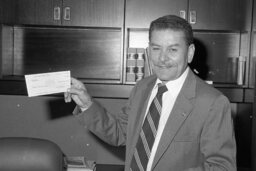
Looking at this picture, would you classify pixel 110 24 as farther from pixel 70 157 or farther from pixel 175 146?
pixel 175 146

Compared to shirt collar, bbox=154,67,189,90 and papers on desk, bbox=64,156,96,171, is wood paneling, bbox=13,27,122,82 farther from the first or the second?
shirt collar, bbox=154,67,189,90

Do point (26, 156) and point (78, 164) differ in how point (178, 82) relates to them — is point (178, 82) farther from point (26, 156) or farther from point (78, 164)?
point (78, 164)

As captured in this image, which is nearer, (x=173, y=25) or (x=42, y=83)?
(x=173, y=25)

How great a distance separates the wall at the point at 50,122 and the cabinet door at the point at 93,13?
651mm

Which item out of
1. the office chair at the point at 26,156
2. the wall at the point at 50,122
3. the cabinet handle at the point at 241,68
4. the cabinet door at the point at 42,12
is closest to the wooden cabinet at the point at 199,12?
the cabinet handle at the point at 241,68

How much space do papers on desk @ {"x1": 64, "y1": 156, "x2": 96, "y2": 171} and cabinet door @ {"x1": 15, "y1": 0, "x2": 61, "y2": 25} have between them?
93cm

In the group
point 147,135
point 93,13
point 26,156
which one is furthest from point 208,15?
point 26,156

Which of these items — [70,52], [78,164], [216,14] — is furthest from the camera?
[70,52]

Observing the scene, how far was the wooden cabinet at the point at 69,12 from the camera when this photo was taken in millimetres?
2479

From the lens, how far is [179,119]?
1.39 meters

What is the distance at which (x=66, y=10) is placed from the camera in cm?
248

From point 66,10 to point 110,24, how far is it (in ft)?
0.98

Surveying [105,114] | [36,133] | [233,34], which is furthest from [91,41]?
[105,114]

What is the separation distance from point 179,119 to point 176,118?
12mm
